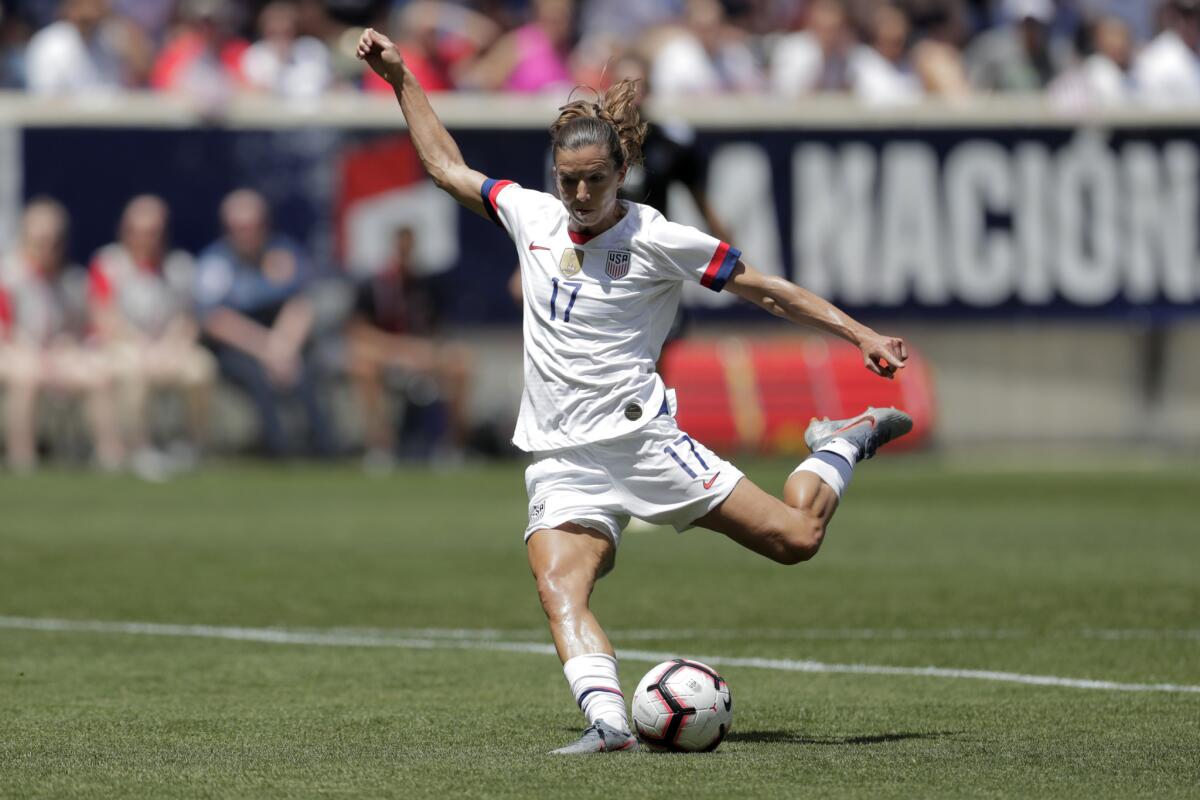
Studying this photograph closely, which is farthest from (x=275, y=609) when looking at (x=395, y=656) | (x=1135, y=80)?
(x=1135, y=80)

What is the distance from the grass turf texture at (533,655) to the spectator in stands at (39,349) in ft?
9.23

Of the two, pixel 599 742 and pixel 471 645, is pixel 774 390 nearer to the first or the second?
pixel 471 645

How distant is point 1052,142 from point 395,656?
13.7 meters

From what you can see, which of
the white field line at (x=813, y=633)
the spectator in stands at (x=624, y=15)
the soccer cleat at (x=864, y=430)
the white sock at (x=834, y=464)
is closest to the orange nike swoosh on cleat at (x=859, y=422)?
the soccer cleat at (x=864, y=430)

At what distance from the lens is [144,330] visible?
1952cm

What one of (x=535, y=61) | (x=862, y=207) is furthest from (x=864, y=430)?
(x=535, y=61)

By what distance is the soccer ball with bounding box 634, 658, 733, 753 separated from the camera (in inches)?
257

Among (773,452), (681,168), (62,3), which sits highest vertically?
(62,3)

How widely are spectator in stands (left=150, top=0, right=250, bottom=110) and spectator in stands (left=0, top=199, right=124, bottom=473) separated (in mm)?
1789

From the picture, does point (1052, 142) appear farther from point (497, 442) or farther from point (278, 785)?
point (278, 785)

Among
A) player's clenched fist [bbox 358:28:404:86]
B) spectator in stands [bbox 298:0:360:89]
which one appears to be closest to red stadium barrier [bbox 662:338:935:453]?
spectator in stands [bbox 298:0:360:89]

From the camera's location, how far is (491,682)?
8102 mm

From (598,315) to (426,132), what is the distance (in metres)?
1.00

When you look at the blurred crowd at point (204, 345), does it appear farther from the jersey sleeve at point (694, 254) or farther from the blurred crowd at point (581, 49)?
the jersey sleeve at point (694, 254)
